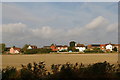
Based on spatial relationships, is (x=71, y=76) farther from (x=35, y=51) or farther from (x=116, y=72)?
(x=35, y=51)

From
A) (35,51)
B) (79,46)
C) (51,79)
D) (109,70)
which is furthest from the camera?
(79,46)

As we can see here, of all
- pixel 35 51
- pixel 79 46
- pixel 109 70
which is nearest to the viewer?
pixel 109 70

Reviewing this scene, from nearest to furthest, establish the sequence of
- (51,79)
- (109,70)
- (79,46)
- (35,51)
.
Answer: (51,79) → (109,70) → (35,51) → (79,46)

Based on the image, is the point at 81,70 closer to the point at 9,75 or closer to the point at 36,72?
the point at 36,72

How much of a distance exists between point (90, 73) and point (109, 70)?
0.67 metres

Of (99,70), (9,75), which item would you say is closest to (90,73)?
(99,70)

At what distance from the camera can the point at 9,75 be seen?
5.36m

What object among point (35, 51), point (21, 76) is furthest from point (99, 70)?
point (35, 51)

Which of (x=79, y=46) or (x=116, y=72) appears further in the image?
(x=79, y=46)

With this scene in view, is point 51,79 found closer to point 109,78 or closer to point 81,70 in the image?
point 81,70

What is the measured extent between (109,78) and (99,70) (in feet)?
1.36

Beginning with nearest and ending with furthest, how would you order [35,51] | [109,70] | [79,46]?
[109,70]
[35,51]
[79,46]

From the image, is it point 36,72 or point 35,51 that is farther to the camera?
point 35,51

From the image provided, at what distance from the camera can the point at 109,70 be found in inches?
221
